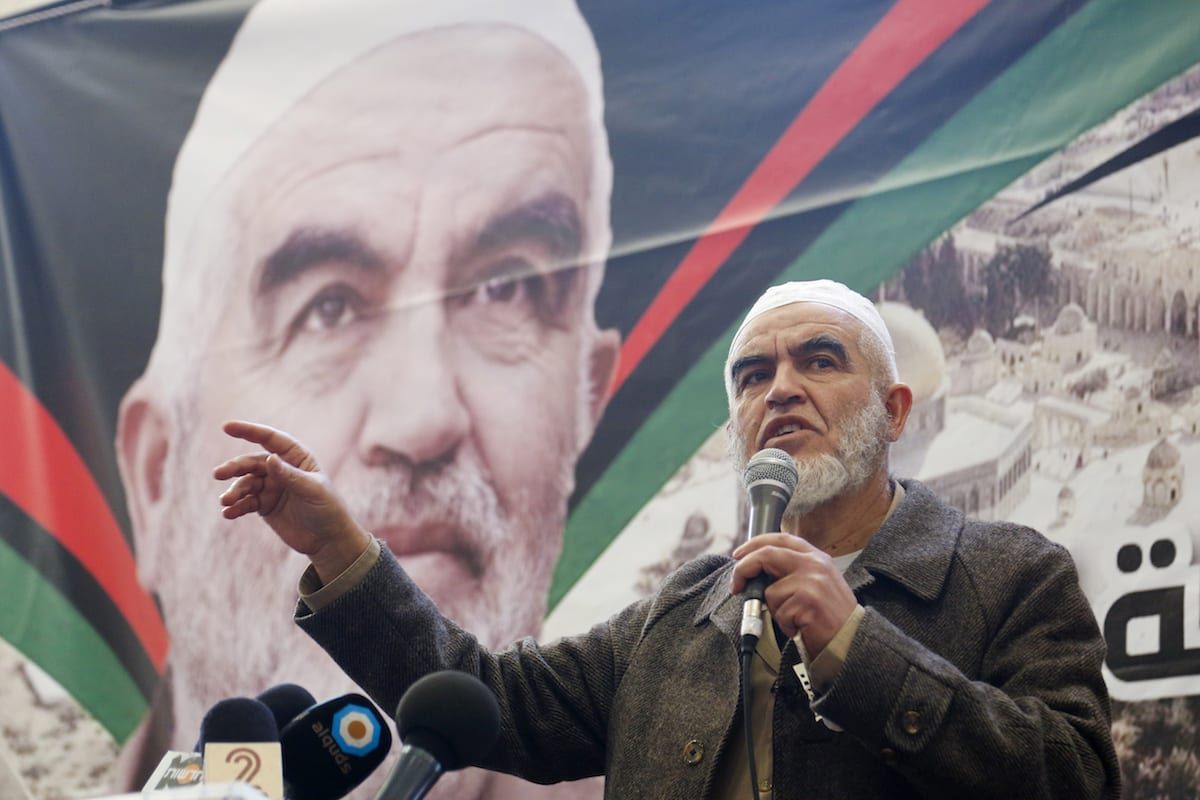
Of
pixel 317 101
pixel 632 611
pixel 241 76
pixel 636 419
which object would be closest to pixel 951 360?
pixel 636 419

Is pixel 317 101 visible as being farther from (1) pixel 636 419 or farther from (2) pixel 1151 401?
(2) pixel 1151 401

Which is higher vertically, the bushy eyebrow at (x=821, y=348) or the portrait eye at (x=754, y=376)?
the bushy eyebrow at (x=821, y=348)

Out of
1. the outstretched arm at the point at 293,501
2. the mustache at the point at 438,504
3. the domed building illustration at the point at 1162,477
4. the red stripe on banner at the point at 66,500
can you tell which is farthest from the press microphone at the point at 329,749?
the red stripe on banner at the point at 66,500

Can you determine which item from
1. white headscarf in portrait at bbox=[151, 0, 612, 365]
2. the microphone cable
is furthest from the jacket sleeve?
white headscarf in portrait at bbox=[151, 0, 612, 365]

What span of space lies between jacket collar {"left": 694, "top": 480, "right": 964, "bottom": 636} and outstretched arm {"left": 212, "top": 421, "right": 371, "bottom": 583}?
60 cm

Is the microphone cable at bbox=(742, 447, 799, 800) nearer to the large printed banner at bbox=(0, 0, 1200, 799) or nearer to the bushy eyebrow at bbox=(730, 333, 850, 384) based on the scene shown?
the bushy eyebrow at bbox=(730, 333, 850, 384)

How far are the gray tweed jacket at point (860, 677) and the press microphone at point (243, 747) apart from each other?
47 centimetres

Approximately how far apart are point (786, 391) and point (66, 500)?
2.28 m

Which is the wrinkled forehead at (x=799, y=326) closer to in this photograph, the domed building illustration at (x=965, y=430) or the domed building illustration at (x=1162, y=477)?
the domed building illustration at (x=965, y=430)

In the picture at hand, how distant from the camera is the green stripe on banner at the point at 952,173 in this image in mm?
2920

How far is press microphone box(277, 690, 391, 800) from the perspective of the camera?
5.84 ft

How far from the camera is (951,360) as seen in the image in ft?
9.45

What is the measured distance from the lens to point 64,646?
356cm

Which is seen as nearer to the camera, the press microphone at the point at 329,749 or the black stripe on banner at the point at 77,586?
the press microphone at the point at 329,749
